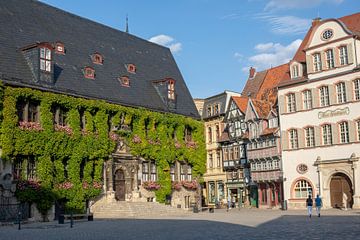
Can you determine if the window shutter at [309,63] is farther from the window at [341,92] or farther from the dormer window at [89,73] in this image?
the dormer window at [89,73]

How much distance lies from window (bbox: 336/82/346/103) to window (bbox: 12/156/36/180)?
81.3 feet

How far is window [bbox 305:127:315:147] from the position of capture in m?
43.1

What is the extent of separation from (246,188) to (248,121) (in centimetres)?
718

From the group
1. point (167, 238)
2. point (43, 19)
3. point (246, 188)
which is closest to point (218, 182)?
point (246, 188)

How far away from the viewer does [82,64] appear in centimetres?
3931

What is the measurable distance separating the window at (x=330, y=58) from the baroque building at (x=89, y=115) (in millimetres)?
13274

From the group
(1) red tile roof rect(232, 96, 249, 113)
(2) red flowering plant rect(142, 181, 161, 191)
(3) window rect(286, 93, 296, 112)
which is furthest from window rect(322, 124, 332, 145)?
(2) red flowering plant rect(142, 181, 161, 191)

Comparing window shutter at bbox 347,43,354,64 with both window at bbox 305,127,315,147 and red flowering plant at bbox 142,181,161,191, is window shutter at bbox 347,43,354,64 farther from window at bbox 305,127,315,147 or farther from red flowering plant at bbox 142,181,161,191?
red flowering plant at bbox 142,181,161,191

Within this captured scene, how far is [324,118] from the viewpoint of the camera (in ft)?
138

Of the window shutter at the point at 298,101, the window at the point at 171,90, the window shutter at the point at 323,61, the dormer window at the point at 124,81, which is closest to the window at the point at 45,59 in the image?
the dormer window at the point at 124,81

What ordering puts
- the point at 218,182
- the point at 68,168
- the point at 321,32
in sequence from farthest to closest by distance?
the point at 218,182
the point at 321,32
the point at 68,168

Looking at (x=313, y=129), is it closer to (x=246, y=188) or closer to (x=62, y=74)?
(x=246, y=188)

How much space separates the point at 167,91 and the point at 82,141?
1188 cm

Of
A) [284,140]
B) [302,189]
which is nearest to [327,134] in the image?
[284,140]
